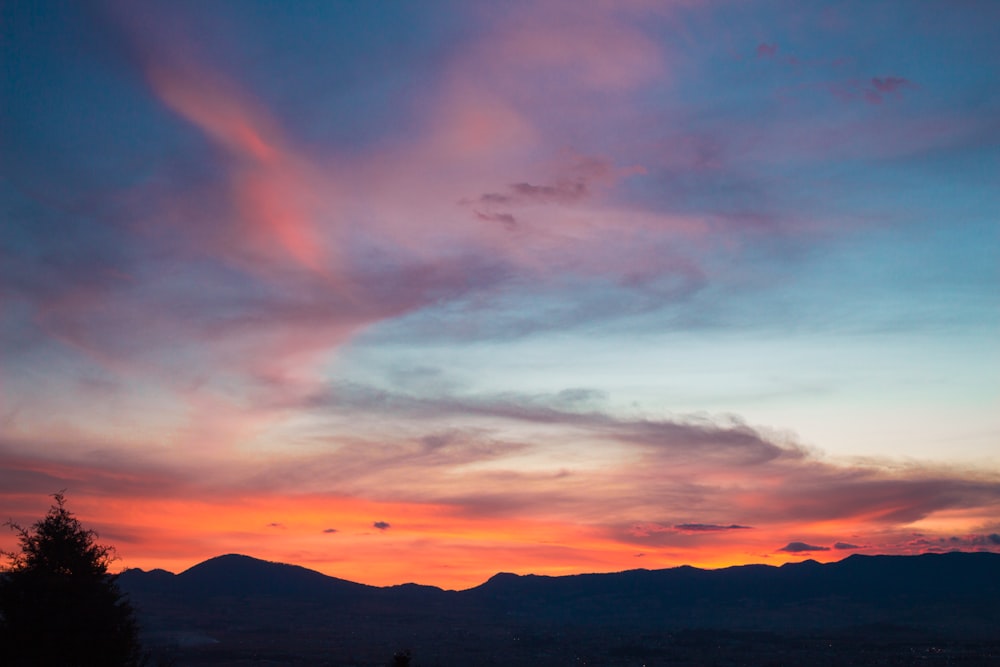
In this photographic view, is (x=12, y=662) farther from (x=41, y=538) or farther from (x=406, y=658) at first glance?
(x=406, y=658)

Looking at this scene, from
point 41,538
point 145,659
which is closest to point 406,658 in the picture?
point 145,659

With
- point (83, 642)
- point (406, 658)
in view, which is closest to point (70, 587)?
point (83, 642)

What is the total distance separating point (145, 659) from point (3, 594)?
6.15 meters

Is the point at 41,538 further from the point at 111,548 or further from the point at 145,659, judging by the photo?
the point at 145,659

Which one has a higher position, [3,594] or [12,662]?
[3,594]

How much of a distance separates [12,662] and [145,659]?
16.5 ft

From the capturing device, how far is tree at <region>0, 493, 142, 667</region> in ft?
111

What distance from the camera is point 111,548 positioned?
1478 inches

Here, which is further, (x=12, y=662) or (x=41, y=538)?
(x=41, y=538)

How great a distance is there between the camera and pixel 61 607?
114 feet

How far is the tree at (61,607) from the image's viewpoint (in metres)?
→ 33.9

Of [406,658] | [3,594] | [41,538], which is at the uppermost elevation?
[41,538]

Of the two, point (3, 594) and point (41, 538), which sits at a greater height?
point (41, 538)

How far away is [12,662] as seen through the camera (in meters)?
33.5
